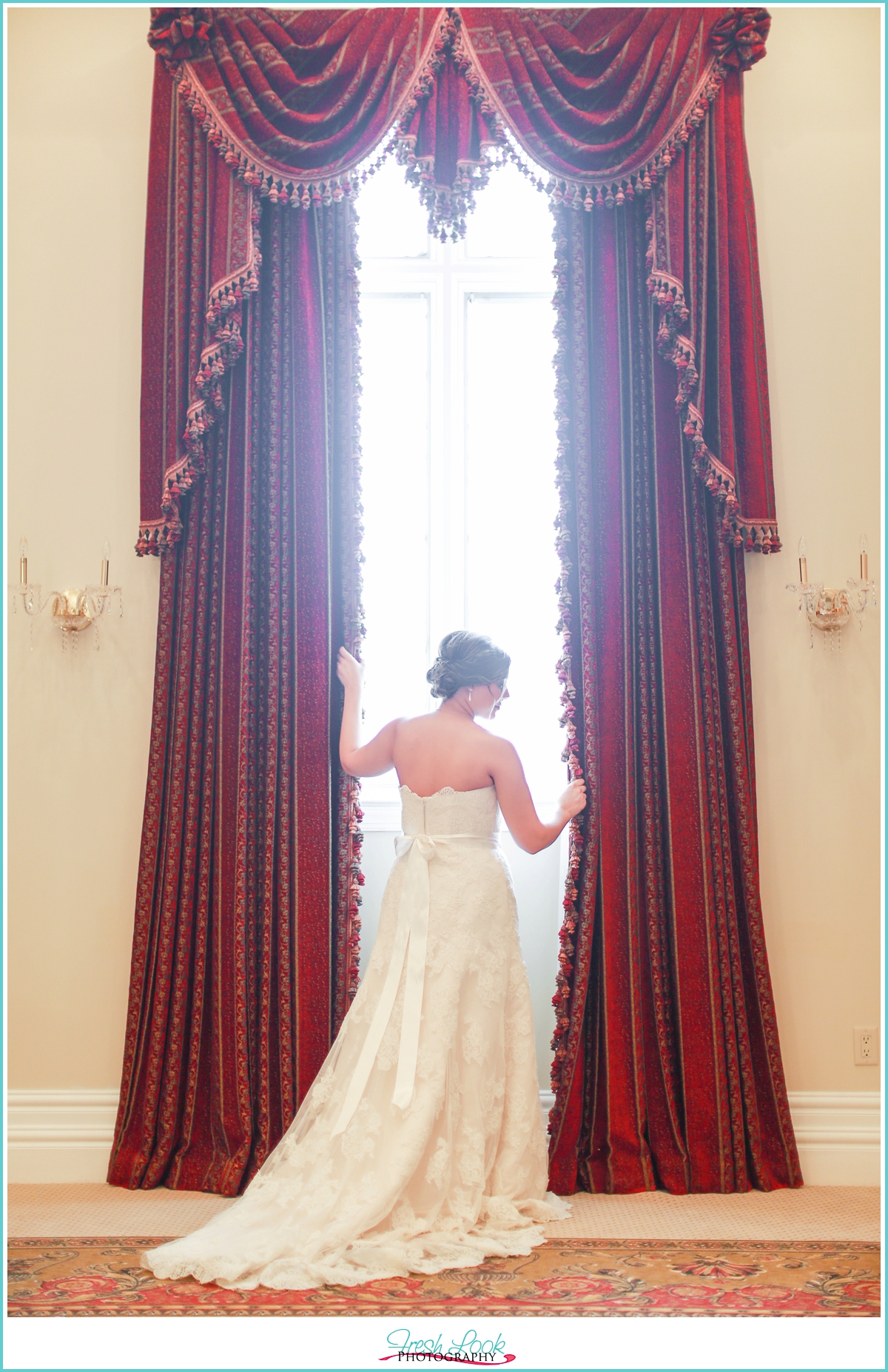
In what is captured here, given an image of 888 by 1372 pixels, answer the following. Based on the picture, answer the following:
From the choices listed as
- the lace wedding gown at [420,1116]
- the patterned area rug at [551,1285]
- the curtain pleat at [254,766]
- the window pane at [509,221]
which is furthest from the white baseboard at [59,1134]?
the window pane at [509,221]

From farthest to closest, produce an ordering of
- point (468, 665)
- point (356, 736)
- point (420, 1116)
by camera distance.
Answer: point (356, 736) < point (468, 665) < point (420, 1116)

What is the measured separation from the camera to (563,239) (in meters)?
2.98

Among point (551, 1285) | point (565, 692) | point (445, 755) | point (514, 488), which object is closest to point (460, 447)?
point (514, 488)

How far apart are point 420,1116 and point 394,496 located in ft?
6.39

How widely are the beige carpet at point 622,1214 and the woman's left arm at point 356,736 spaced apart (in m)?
1.28

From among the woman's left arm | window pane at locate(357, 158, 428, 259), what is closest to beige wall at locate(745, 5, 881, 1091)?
window pane at locate(357, 158, 428, 259)

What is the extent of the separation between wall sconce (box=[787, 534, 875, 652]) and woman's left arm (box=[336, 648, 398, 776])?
1387mm

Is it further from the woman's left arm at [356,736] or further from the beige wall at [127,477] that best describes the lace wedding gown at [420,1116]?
the beige wall at [127,477]

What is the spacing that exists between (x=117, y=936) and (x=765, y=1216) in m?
2.06

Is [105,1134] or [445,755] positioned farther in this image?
[105,1134]

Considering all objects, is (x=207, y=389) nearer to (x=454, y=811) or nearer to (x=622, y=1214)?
(x=454, y=811)

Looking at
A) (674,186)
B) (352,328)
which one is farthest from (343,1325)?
(674,186)

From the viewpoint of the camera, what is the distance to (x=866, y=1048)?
2971mm

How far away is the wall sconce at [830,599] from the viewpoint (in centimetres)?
302
